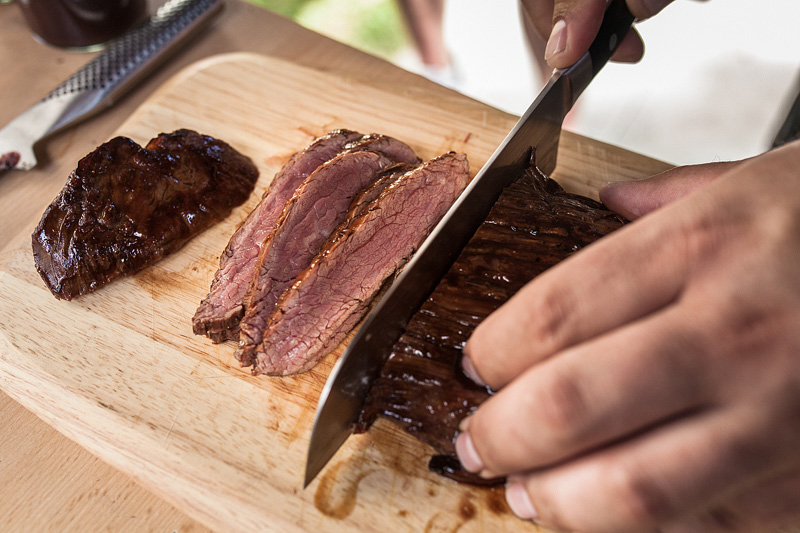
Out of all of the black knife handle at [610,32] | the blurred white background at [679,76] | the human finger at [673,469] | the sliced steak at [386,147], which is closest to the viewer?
the human finger at [673,469]

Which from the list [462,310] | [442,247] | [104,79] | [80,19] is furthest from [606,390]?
[80,19]

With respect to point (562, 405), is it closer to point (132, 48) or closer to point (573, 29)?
point (573, 29)

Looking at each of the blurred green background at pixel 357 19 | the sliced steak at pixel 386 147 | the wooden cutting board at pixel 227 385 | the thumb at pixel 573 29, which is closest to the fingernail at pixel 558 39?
the thumb at pixel 573 29

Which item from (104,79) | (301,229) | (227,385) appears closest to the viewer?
(227,385)

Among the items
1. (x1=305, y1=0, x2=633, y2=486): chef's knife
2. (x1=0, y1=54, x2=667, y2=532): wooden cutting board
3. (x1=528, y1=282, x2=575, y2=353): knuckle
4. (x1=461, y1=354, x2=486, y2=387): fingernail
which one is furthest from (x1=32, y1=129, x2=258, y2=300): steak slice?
(x1=528, y1=282, x2=575, y2=353): knuckle

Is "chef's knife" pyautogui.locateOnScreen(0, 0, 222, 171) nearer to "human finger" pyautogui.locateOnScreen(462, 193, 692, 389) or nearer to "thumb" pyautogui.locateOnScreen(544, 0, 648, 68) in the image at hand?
"thumb" pyautogui.locateOnScreen(544, 0, 648, 68)

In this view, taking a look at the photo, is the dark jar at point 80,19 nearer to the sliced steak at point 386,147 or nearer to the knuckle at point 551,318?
the sliced steak at point 386,147

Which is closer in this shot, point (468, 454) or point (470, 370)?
point (468, 454)
